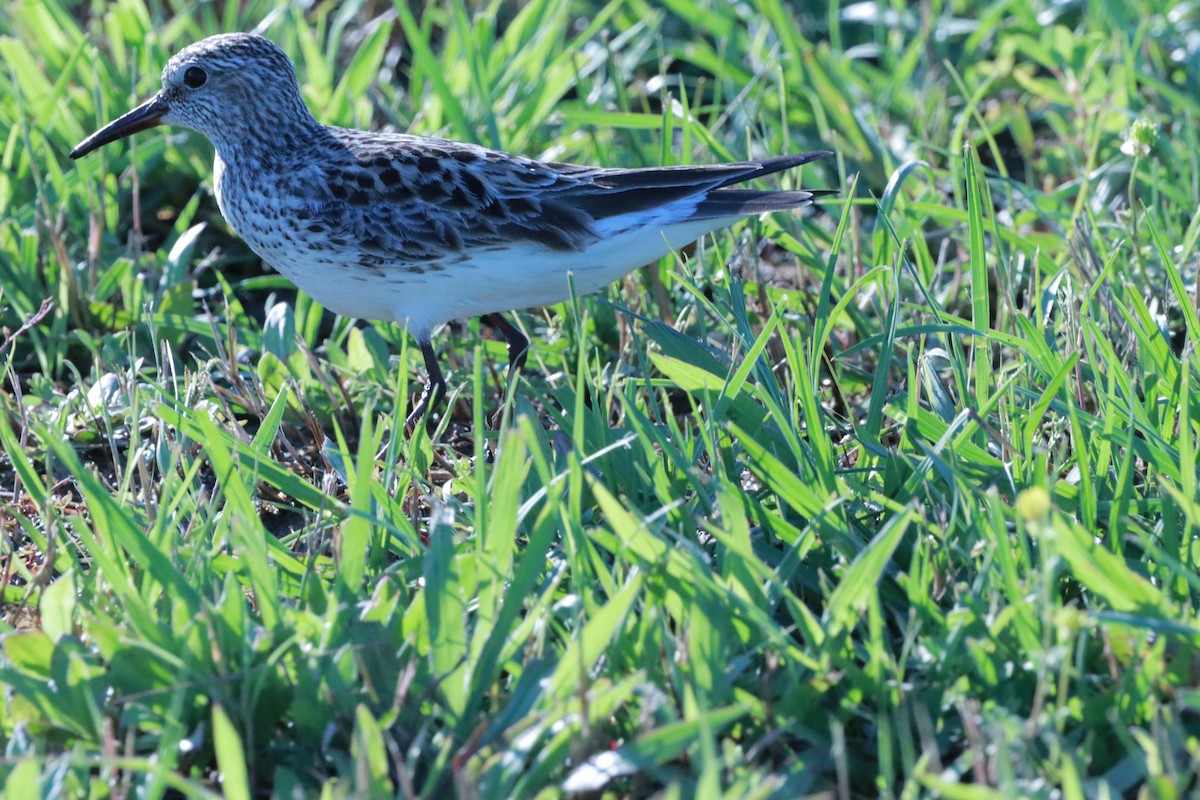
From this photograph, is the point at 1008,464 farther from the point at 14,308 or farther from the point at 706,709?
the point at 14,308

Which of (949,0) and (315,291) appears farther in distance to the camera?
(949,0)

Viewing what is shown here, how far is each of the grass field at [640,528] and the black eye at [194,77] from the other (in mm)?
591

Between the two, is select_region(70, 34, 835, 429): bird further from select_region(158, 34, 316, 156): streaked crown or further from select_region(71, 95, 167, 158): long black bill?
select_region(71, 95, 167, 158): long black bill

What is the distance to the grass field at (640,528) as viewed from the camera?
2.75 m

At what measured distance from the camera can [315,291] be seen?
14.3 feet

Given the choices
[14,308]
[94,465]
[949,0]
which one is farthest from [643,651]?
[949,0]

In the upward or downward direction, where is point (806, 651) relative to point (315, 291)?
downward

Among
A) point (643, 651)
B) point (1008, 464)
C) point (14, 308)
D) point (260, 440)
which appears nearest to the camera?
point (643, 651)

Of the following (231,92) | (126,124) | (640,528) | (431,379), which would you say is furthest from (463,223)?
(640,528)

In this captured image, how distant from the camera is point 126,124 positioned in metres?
4.84

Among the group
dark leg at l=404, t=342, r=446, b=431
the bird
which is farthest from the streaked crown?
dark leg at l=404, t=342, r=446, b=431

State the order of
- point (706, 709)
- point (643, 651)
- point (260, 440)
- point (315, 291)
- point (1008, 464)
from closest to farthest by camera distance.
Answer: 1. point (706, 709)
2. point (643, 651)
3. point (1008, 464)
4. point (260, 440)
5. point (315, 291)

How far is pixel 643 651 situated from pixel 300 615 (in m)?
0.75

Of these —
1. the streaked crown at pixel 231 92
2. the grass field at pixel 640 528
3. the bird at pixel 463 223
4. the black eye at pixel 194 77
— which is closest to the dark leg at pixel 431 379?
the bird at pixel 463 223
